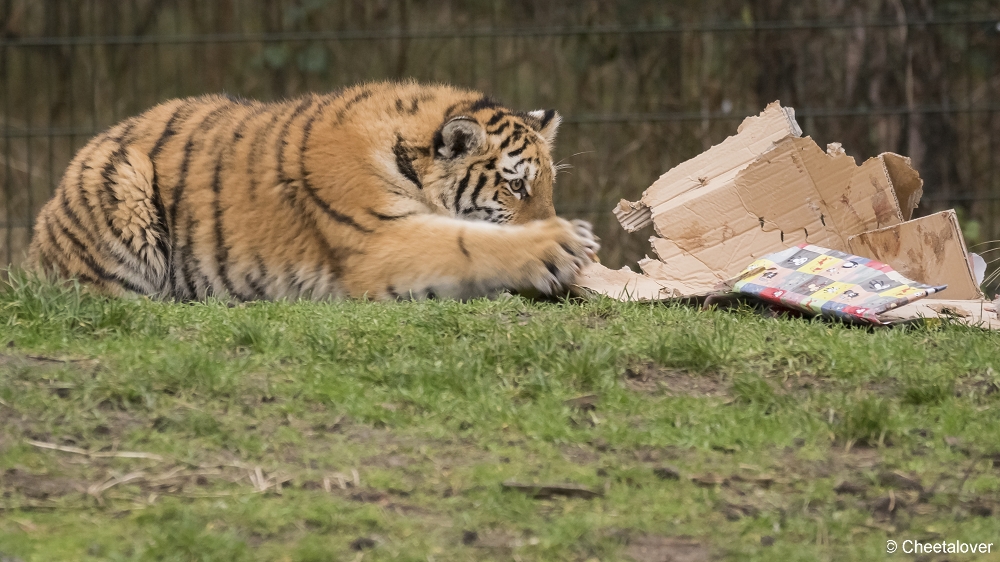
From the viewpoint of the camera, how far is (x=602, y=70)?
8383 mm

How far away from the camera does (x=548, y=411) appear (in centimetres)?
286

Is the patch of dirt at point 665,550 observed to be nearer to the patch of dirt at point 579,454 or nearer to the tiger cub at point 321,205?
the patch of dirt at point 579,454

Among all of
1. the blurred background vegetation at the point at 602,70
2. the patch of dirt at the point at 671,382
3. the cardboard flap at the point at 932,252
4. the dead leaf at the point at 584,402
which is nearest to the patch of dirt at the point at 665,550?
the dead leaf at the point at 584,402

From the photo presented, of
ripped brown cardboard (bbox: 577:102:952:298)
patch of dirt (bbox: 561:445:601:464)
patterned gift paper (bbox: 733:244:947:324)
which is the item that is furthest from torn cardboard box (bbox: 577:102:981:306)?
patch of dirt (bbox: 561:445:601:464)

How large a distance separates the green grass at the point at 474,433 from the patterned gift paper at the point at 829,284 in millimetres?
148

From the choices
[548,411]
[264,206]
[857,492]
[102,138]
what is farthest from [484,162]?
[857,492]

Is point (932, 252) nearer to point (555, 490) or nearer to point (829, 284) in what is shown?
point (829, 284)

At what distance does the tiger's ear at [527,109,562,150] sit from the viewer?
5320 millimetres

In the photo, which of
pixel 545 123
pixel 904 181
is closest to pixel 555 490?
pixel 904 181

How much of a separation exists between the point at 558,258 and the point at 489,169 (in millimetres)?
724

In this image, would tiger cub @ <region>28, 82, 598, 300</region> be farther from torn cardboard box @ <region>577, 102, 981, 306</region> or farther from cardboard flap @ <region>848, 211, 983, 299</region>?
cardboard flap @ <region>848, 211, 983, 299</region>

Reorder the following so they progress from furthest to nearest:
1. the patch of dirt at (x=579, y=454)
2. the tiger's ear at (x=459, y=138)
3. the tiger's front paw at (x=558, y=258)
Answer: the tiger's ear at (x=459, y=138) → the tiger's front paw at (x=558, y=258) → the patch of dirt at (x=579, y=454)

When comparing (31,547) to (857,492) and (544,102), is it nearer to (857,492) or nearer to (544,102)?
(857,492)

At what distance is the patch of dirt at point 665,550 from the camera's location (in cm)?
209
